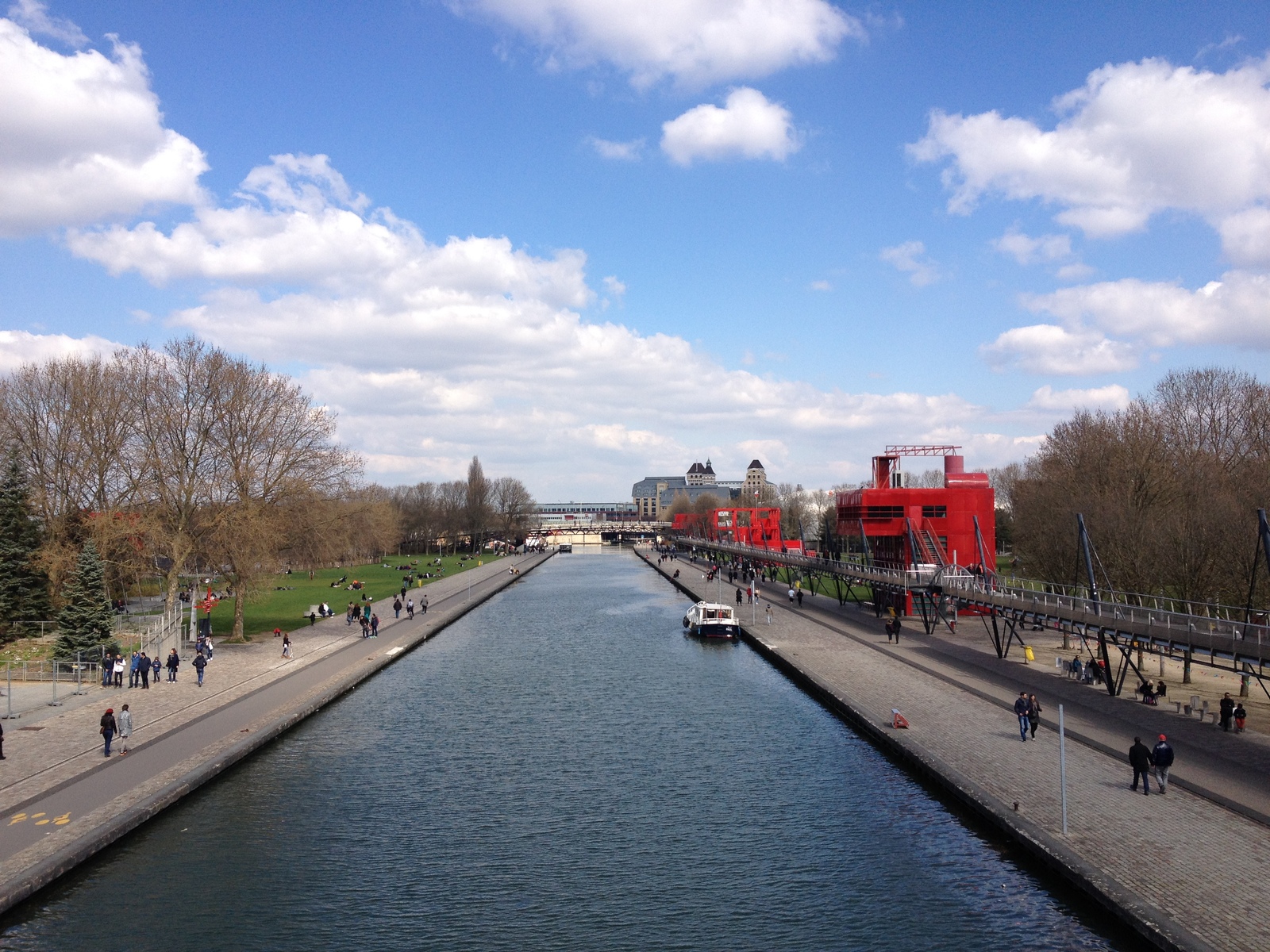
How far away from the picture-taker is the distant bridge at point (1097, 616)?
25.0 m

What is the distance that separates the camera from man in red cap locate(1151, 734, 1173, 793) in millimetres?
19469

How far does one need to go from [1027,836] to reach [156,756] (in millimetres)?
19712

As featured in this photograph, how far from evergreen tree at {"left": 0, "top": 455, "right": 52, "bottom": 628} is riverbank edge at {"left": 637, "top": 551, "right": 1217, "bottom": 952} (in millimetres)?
34893

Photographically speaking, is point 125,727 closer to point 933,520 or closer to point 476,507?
point 933,520

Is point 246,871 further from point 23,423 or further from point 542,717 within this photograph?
point 23,423

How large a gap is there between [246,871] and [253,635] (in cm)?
3259

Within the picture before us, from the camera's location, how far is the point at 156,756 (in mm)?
23516

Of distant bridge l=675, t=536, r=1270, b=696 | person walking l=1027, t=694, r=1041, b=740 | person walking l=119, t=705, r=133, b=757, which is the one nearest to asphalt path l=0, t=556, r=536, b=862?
person walking l=119, t=705, r=133, b=757

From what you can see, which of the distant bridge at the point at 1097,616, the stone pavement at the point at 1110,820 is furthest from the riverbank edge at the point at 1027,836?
the distant bridge at the point at 1097,616

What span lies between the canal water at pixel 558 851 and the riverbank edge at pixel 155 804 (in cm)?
31

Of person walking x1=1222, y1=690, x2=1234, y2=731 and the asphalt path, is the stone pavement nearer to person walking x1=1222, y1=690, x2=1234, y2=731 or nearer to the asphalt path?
person walking x1=1222, y1=690, x2=1234, y2=731

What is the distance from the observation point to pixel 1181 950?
12.9 m

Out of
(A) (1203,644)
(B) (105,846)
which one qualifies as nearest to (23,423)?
(B) (105,846)

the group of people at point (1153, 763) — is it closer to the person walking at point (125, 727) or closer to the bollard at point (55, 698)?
the person walking at point (125, 727)
